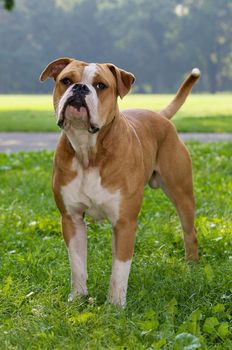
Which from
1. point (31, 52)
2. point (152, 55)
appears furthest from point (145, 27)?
point (31, 52)

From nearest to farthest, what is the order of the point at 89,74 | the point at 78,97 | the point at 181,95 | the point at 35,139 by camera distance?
the point at 78,97, the point at 89,74, the point at 181,95, the point at 35,139

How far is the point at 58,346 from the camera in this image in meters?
3.48

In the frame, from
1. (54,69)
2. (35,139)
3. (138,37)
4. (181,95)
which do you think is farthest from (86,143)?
(138,37)

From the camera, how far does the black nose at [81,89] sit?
3951 mm

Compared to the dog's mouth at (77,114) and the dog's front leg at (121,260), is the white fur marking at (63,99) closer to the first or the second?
Answer: the dog's mouth at (77,114)

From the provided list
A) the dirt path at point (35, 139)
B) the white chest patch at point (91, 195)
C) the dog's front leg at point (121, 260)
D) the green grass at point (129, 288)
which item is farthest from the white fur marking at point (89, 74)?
the dirt path at point (35, 139)

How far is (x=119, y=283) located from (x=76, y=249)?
39 cm

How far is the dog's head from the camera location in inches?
156

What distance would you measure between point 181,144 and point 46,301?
170 cm

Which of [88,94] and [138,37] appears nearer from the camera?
[88,94]

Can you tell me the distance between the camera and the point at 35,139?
1555 cm

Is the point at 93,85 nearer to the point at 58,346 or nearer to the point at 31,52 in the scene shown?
the point at 58,346

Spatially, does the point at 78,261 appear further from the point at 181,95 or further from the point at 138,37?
the point at 138,37

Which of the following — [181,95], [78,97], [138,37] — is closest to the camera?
[78,97]
